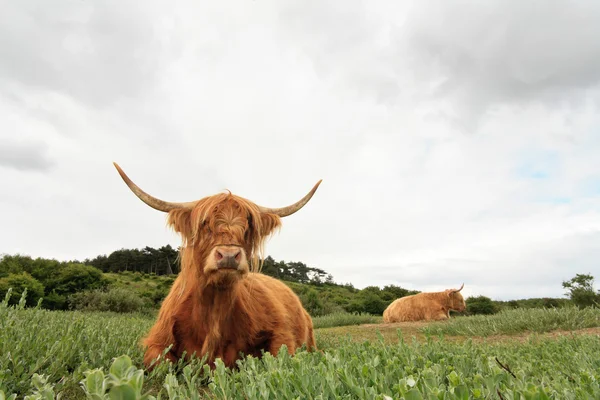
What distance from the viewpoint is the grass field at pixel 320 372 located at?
1080 mm

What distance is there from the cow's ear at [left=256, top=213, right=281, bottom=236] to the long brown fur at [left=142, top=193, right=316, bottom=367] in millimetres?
109

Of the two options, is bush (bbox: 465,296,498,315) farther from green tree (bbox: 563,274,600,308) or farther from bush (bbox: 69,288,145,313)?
bush (bbox: 69,288,145,313)

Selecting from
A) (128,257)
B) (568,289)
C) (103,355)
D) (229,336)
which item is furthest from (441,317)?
(128,257)

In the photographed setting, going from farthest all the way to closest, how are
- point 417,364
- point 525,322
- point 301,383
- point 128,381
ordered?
point 525,322, point 417,364, point 301,383, point 128,381

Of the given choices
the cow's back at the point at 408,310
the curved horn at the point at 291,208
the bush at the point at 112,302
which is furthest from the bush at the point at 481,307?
the curved horn at the point at 291,208

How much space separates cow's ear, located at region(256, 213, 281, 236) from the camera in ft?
16.1

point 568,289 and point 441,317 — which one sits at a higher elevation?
point 568,289

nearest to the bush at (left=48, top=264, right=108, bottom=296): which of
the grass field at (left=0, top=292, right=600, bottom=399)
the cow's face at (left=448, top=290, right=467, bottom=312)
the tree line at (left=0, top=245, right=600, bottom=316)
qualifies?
the tree line at (left=0, top=245, right=600, bottom=316)

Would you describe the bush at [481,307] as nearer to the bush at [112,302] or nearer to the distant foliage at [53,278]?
the bush at [112,302]

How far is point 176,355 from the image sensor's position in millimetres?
4250

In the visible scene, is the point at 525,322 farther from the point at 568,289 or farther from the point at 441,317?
the point at 568,289

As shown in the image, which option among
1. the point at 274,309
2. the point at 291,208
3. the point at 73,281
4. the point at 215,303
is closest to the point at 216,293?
the point at 215,303

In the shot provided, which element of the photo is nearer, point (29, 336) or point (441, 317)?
point (29, 336)

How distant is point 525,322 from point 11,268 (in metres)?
26.5
